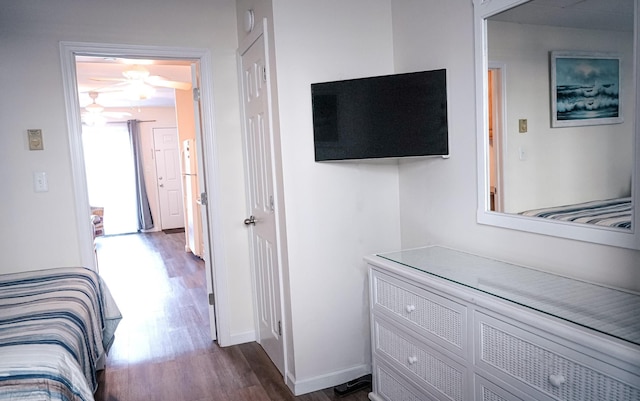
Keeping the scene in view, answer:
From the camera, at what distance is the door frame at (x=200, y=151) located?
2.76m

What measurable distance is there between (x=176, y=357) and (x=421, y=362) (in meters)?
1.93

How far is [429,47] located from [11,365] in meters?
2.27

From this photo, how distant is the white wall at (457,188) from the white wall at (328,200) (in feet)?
0.51

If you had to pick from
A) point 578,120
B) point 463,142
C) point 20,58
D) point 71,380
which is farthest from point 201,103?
point 578,120

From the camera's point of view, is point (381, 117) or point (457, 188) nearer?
point (457, 188)

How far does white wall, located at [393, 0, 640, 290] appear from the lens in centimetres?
164

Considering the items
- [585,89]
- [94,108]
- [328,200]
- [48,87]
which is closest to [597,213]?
[585,89]

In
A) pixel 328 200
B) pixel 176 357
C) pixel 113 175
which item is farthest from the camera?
pixel 113 175

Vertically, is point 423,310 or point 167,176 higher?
point 167,176

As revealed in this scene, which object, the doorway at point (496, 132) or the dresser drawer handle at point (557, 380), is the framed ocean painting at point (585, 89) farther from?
the dresser drawer handle at point (557, 380)

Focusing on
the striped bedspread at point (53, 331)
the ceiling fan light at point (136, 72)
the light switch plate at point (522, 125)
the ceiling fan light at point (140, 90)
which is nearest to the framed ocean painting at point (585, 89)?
the light switch plate at point (522, 125)

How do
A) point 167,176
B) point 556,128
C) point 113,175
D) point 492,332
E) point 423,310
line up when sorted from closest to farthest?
1. point 492,332
2. point 556,128
3. point 423,310
4. point 113,175
5. point 167,176

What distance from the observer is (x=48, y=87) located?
272cm

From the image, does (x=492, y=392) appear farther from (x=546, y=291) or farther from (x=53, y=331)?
(x=53, y=331)
